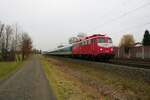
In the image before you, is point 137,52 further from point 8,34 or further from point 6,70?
point 8,34

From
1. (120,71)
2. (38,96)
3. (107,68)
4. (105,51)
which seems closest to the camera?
(38,96)

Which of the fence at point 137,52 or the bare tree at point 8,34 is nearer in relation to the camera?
the fence at point 137,52

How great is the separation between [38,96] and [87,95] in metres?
2.48

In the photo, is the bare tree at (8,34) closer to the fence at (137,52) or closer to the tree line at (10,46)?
the tree line at (10,46)

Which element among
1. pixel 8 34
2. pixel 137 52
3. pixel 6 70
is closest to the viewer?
pixel 6 70

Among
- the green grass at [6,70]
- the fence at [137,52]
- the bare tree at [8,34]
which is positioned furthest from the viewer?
the bare tree at [8,34]

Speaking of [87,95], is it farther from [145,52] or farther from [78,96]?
[145,52]

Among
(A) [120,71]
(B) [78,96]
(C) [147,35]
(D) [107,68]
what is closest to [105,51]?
(D) [107,68]

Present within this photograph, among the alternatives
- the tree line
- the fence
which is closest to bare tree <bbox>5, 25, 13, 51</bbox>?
the tree line

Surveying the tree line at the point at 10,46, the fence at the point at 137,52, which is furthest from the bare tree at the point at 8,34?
the fence at the point at 137,52

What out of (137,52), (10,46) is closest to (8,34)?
(10,46)

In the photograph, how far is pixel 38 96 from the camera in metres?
9.79

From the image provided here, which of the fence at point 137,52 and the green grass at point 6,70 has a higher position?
the fence at point 137,52

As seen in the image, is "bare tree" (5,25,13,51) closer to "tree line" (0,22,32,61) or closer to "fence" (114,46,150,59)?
"tree line" (0,22,32,61)
